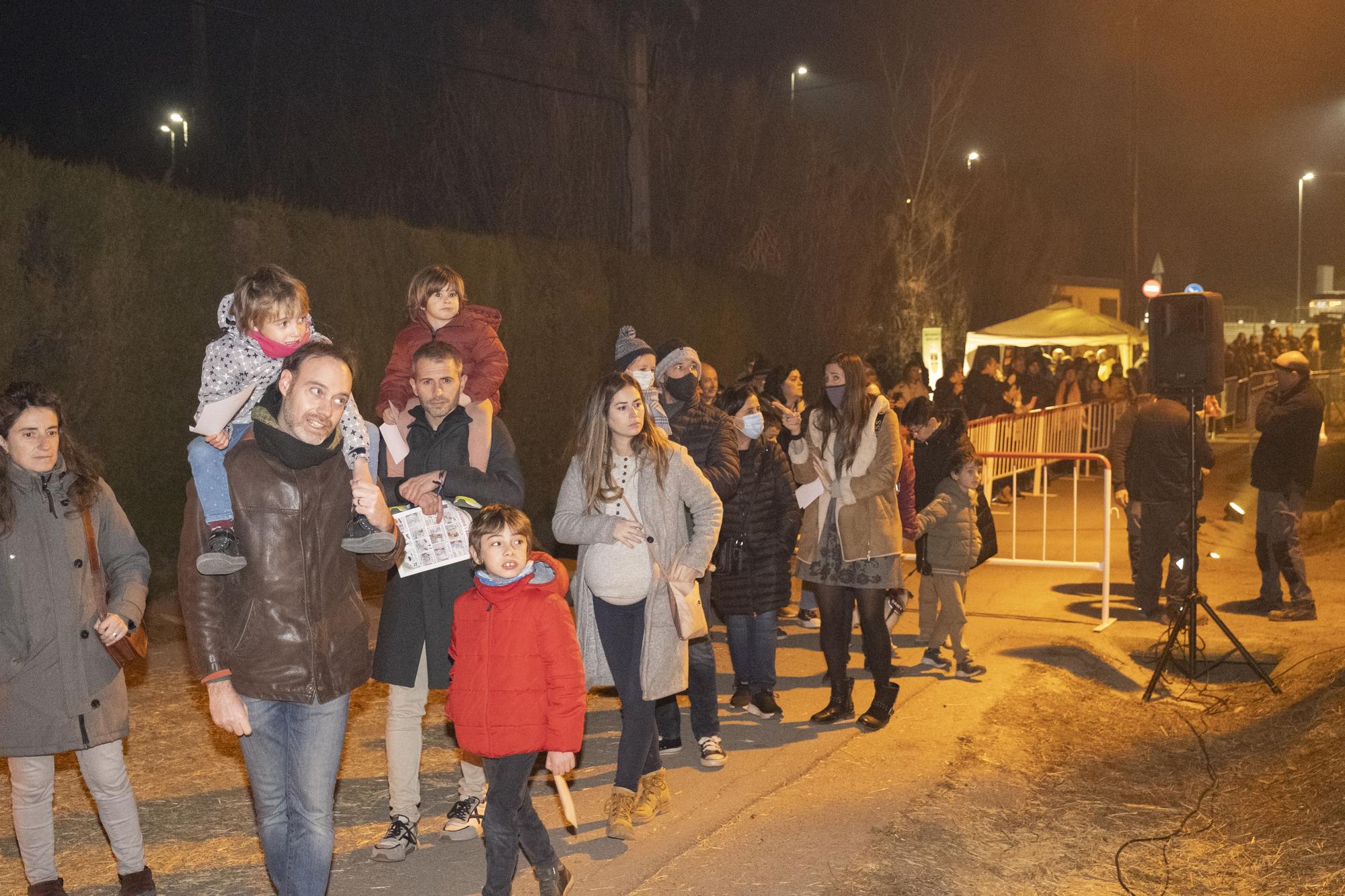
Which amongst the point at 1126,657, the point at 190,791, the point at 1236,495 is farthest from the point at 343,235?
the point at 1236,495

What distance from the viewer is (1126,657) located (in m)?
9.58

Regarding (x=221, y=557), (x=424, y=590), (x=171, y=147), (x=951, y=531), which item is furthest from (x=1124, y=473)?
(x=171, y=147)

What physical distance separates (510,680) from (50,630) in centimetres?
167

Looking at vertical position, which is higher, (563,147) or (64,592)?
(563,147)

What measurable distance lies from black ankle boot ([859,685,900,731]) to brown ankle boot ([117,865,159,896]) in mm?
3958

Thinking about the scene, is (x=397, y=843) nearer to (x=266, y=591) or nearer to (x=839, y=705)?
(x=266, y=591)

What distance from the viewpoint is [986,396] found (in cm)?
1933

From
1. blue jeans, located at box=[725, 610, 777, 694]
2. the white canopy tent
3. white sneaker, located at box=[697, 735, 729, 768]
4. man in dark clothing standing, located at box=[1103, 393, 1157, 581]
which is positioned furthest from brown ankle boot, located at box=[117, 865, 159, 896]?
the white canopy tent

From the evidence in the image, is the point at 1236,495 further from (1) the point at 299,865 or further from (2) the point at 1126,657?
(1) the point at 299,865

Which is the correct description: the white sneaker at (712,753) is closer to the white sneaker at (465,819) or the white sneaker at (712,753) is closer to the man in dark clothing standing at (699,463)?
the man in dark clothing standing at (699,463)

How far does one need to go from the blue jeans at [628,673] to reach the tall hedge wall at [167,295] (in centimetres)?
412

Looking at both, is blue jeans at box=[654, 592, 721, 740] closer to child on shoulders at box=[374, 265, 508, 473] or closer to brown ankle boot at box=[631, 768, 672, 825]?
brown ankle boot at box=[631, 768, 672, 825]

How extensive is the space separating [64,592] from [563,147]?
669 inches

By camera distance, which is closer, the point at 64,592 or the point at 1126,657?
the point at 64,592
